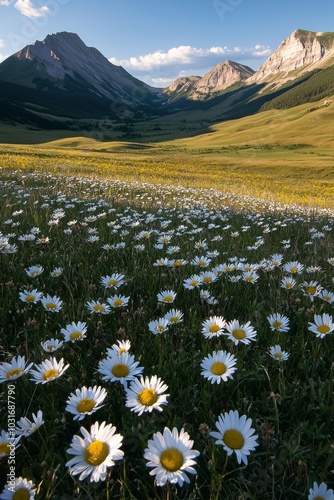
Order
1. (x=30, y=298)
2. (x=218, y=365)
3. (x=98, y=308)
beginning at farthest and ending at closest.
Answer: (x=30, y=298)
(x=98, y=308)
(x=218, y=365)

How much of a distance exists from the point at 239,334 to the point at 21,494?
1.31m

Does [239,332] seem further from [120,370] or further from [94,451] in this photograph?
[94,451]

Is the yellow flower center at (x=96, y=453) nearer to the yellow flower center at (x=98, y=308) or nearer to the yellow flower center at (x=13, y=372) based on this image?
the yellow flower center at (x=13, y=372)

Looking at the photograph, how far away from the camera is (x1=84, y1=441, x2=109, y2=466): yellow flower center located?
1.16 meters

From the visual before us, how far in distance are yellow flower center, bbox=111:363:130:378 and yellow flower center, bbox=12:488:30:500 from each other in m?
0.55

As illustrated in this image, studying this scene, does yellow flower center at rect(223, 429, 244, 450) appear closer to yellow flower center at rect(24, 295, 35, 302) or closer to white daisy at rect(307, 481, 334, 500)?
white daisy at rect(307, 481, 334, 500)

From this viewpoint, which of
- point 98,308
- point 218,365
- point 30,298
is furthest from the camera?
point 30,298

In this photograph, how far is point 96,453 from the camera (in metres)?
1.17

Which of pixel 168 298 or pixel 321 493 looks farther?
pixel 168 298

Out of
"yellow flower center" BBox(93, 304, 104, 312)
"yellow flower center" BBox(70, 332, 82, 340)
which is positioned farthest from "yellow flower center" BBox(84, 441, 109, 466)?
"yellow flower center" BBox(93, 304, 104, 312)

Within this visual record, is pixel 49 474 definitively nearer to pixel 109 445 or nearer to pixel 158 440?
pixel 109 445

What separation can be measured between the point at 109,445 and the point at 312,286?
7.00 feet

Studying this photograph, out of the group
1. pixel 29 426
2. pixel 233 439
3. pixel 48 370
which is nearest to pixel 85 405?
pixel 29 426

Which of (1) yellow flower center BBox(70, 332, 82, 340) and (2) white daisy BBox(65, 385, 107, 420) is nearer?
(2) white daisy BBox(65, 385, 107, 420)
